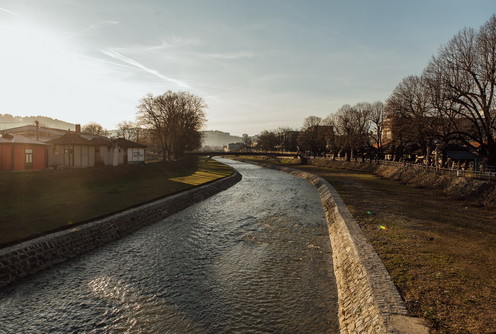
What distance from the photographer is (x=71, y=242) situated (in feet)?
49.9

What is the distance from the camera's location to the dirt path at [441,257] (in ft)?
26.4

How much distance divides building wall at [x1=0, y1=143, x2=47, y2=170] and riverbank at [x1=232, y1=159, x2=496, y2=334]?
37.3m

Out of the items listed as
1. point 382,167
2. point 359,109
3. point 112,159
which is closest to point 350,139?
point 359,109

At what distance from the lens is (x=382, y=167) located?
59.8 metres

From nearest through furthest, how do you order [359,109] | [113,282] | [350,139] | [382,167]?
1. [113,282]
2. [382,167]
3. [350,139]
4. [359,109]

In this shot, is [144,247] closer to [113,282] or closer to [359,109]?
[113,282]

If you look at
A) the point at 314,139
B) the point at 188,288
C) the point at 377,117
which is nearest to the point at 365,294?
the point at 188,288

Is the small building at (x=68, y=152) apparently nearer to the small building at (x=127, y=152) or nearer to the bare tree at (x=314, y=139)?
the small building at (x=127, y=152)

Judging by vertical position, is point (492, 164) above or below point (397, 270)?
above

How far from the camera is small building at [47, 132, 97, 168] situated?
4062cm

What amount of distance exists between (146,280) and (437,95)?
126ft

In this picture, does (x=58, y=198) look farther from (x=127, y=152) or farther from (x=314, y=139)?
(x=314, y=139)

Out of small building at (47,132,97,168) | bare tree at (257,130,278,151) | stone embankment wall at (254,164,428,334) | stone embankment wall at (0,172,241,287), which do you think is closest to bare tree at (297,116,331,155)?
bare tree at (257,130,278,151)

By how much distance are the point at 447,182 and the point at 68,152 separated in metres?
49.0
